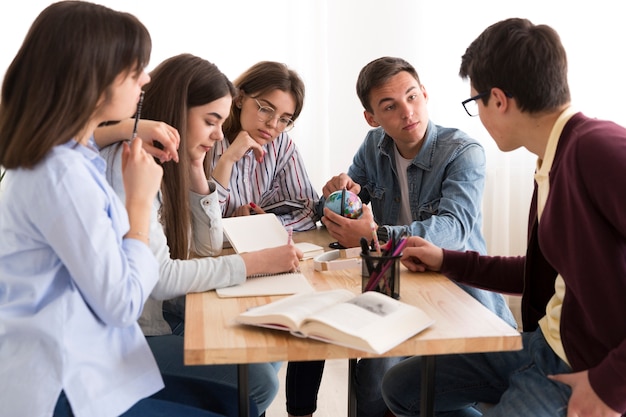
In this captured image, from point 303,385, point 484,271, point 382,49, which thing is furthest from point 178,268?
point 382,49

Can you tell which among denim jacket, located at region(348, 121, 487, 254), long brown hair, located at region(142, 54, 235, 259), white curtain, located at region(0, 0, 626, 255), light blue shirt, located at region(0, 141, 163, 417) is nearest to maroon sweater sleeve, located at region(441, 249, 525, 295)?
denim jacket, located at region(348, 121, 487, 254)

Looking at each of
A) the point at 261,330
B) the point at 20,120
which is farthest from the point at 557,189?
the point at 20,120

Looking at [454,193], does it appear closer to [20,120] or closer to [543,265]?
[543,265]

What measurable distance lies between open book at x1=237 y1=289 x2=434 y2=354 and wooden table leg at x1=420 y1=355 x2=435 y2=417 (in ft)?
0.44

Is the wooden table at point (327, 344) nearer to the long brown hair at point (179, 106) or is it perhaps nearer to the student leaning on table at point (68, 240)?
the student leaning on table at point (68, 240)

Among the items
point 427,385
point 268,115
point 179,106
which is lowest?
point 427,385

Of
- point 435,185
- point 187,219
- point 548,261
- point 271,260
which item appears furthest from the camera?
point 435,185

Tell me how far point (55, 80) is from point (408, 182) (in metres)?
1.31

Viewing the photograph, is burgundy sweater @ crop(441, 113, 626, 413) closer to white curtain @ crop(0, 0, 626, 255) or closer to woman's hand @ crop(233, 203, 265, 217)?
woman's hand @ crop(233, 203, 265, 217)

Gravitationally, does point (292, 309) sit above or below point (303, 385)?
above

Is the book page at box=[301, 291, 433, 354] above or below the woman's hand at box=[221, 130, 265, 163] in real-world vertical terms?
below

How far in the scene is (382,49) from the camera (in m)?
3.48

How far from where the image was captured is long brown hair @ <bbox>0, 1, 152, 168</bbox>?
120 centimetres

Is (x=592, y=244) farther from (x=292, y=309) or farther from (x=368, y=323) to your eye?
(x=292, y=309)
